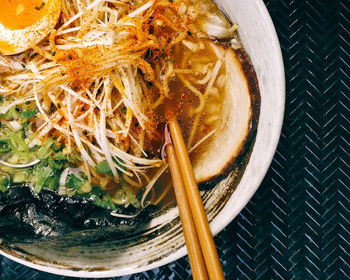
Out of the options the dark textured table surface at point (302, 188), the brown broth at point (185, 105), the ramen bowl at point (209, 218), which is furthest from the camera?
the dark textured table surface at point (302, 188)

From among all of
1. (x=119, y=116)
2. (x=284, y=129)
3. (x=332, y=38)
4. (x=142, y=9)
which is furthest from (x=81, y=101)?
(x=332, y=38)

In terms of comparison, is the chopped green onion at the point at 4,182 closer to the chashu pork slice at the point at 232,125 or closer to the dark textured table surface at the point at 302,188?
the dark textured table surface at the point at 302,188

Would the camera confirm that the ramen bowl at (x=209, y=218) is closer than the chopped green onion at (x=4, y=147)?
Yes

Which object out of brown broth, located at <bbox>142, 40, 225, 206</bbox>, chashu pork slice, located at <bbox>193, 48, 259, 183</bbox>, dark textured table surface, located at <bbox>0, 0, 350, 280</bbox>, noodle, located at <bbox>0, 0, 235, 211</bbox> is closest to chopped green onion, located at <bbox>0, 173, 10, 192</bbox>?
noodle, located at <bbox>0, 0, 235, 211</bbox>

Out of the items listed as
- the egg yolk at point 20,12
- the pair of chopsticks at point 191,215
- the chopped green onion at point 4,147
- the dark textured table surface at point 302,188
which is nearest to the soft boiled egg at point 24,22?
the egg yolk at point 20,12

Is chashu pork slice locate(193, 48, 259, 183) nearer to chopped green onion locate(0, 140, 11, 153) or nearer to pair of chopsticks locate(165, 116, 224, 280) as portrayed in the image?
pair of chopsticks locate(165, 116, 224, 280)

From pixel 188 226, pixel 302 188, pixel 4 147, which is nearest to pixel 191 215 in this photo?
pixel 188 226
